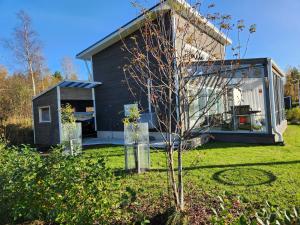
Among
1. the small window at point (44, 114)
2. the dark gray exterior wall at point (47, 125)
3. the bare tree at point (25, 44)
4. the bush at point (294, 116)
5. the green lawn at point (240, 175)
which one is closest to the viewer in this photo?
the green lawn at point (240, 175)

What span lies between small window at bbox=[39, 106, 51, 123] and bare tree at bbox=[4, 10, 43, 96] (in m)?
8.18

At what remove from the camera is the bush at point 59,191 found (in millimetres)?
3150

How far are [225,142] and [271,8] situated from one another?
218 inches

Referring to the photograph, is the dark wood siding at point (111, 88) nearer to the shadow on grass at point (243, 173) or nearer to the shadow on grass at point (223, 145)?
the shadow on grass at point (223, 145)

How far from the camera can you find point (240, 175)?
556 centimetres

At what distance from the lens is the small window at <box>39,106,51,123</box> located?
13.8m

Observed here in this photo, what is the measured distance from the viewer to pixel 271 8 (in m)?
6.32

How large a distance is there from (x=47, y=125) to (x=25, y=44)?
12.3m

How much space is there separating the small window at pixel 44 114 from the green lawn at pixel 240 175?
23.2 feet

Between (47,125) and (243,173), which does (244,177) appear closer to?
(243,173)

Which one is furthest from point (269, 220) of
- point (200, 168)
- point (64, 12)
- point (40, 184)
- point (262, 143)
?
point (64, 12)

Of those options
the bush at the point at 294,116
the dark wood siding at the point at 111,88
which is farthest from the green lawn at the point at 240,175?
the bush at the point at 294,116

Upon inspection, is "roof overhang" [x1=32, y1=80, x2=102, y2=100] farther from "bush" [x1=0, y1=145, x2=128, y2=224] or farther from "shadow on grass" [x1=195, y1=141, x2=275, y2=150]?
"bush" [x1=0, y1=145, x2=128, y2=224]

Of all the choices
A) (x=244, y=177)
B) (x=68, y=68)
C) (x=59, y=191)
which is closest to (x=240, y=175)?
(x=244, y=177)
